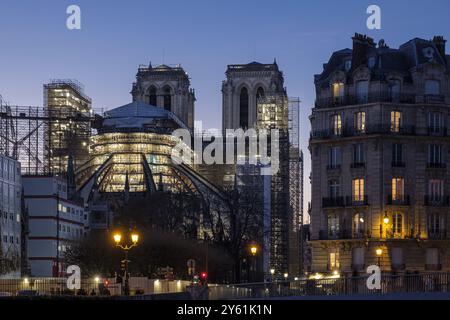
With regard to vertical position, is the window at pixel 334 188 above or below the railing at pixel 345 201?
above

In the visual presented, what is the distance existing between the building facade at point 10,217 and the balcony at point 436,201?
41.6 meters

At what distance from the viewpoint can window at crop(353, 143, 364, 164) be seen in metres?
88.1

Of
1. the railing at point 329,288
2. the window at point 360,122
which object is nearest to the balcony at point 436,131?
the window at point 360,122

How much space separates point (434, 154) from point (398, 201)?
14.9ft

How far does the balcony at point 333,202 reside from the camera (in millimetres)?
A: 87931

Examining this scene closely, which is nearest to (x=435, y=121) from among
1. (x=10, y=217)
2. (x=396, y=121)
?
(x=396, y=121)

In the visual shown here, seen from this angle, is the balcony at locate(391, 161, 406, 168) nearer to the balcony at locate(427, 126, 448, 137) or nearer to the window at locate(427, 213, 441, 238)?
the balcony at locate(427, 126, 448, 137)

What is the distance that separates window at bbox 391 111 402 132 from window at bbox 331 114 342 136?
13.3 feet

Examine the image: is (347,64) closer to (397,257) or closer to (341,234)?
(341,234)

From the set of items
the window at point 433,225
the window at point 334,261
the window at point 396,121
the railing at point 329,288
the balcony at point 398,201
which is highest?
the window at point 396,121

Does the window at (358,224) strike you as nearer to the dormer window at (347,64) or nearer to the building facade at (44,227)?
the dormer window at (347,64)
